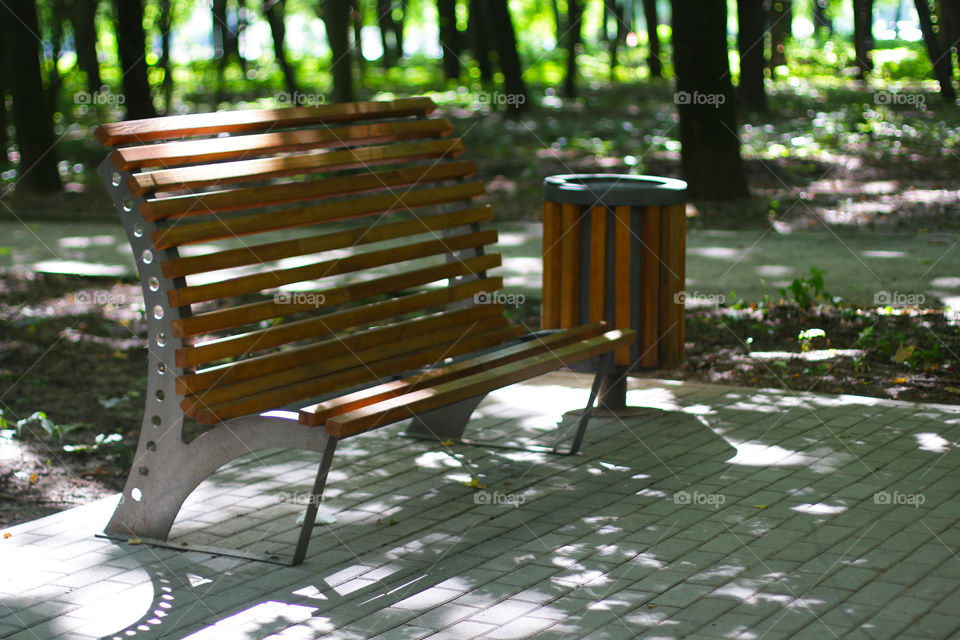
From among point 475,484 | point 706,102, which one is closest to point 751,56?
point 706,102

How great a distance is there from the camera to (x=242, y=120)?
448 centimetres

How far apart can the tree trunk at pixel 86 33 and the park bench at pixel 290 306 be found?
20055 mm

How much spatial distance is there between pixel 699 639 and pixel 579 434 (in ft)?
6.60

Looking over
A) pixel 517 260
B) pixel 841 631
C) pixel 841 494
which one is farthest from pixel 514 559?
pixel 517 260

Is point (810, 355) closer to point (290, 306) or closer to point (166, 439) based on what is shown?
point (290, 306)

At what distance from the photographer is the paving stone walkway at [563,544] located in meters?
3.60

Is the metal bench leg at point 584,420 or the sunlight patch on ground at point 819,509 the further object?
the metal bench leg at point 584,420

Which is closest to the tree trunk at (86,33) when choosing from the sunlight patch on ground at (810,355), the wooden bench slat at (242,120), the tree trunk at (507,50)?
the tree trunk at (507,50)

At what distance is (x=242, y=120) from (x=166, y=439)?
4.06 feet

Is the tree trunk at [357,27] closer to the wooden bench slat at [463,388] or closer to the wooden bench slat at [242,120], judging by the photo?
the wooden bench slat at [242,120]

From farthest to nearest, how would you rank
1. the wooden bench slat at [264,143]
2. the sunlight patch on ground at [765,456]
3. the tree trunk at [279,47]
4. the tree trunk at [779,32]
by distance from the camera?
the tree trunk at [779,32] < the tree trunk at [279,47] < the sunlight patch on ground at [765,456] < the wooden bench slat at [264,143]

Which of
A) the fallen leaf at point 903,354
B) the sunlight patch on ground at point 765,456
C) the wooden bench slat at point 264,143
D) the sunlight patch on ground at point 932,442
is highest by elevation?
the wooden bench slat at point 264,143

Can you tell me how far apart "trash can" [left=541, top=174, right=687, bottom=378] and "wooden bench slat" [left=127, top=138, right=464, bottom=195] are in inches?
42.7

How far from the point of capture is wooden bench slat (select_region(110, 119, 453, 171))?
13.3 ft
